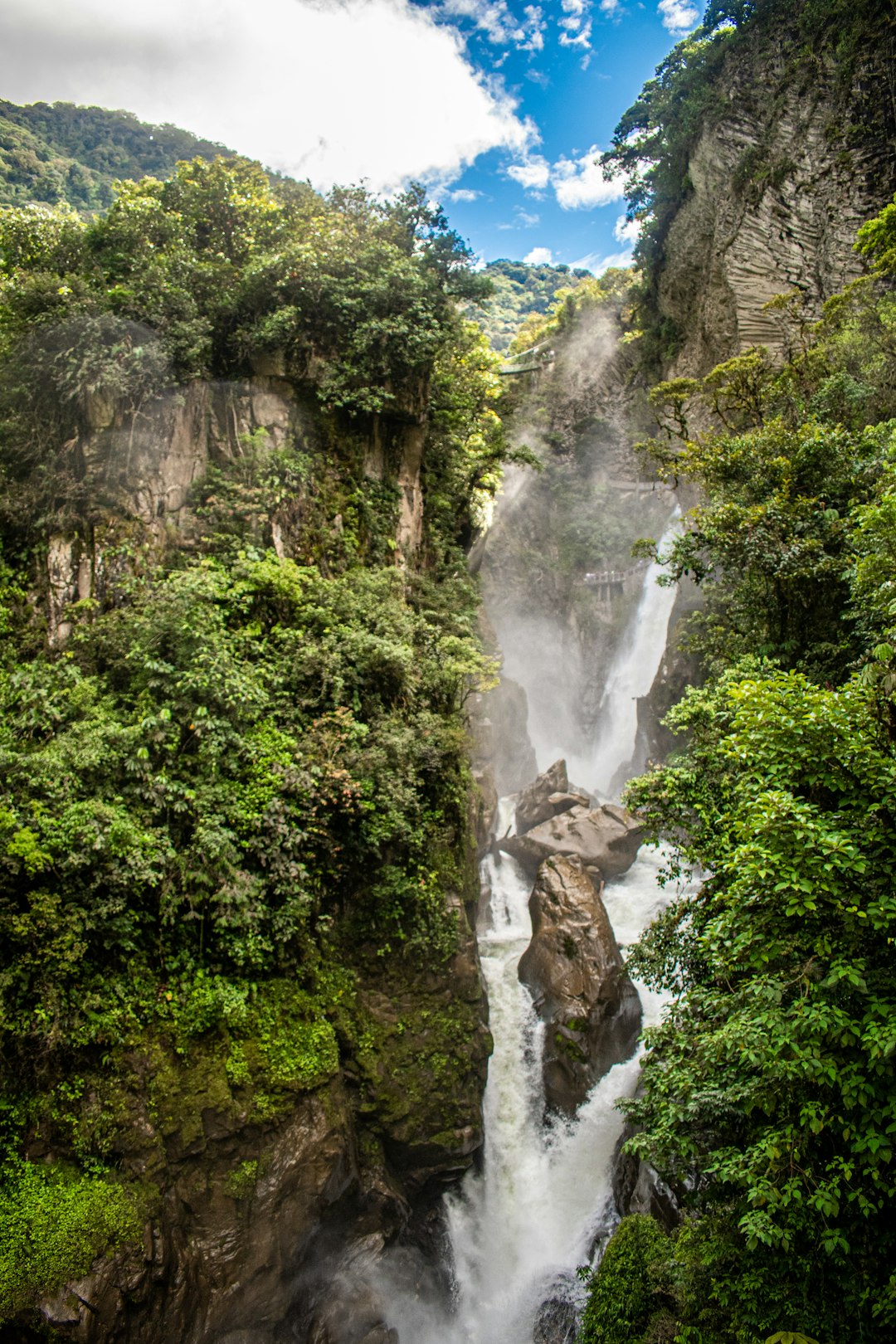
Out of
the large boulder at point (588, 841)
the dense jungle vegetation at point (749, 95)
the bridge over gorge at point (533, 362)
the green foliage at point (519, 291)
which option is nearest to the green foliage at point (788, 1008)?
the large boulder at point (588, 841)

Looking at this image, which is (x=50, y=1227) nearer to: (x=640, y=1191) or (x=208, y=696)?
(x=208, y=696)

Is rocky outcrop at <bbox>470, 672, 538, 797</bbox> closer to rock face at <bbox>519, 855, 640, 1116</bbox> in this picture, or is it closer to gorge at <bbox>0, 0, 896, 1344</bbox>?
gorge at <bbox>0, 0, 896, 1344</bbox>

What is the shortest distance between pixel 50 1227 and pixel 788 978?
21.7 ft

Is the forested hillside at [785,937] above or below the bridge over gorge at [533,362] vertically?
below

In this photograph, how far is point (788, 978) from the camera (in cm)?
477

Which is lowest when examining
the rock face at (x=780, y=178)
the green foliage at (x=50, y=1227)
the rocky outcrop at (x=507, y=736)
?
the green foliage at (x=50, y=1227)

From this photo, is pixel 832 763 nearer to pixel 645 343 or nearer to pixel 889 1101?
pixel 889 1101

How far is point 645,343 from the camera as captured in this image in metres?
24.6

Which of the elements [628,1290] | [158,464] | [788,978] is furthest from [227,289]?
[628,1290]

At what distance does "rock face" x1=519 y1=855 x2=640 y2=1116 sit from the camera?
11.8m

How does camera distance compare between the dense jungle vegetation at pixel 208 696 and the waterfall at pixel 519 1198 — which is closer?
the dense jungle vegetation at pixel 208 696

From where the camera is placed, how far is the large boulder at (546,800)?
837 inches

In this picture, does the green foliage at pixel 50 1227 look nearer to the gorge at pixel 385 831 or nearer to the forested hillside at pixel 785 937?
the gorge at pixel 385 831

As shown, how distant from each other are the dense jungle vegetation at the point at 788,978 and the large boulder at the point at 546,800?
1267 cm
